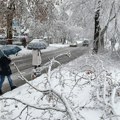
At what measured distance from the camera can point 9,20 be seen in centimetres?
3238

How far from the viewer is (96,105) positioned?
9.80 meters

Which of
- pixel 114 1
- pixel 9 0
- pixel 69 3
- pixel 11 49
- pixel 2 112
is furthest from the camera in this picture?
pixel 9 0

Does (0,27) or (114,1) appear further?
(0,27)

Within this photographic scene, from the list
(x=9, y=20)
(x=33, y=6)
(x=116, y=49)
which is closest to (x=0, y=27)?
(x=9, y=20)

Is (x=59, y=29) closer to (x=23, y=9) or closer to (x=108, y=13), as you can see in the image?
(x=23, y=9)

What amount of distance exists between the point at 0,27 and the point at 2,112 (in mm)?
24086

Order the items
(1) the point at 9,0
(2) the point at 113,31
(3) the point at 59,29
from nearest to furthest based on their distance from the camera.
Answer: (2) the point at 113,31 → (1) the point at 9,0 → (3) the point at 59,29

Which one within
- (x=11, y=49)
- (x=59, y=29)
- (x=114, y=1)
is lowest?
(x=59, y=29)

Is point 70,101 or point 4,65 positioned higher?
point 4,65

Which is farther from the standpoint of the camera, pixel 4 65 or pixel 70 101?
pixel 4 65

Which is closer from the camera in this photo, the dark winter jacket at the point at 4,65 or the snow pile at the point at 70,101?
the snow pile at the point at 70,101

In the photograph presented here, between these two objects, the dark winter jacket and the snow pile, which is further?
the dark winter jacket

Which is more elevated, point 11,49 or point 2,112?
point 11,49

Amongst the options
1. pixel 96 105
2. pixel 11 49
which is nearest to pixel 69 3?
pixel 11 49
